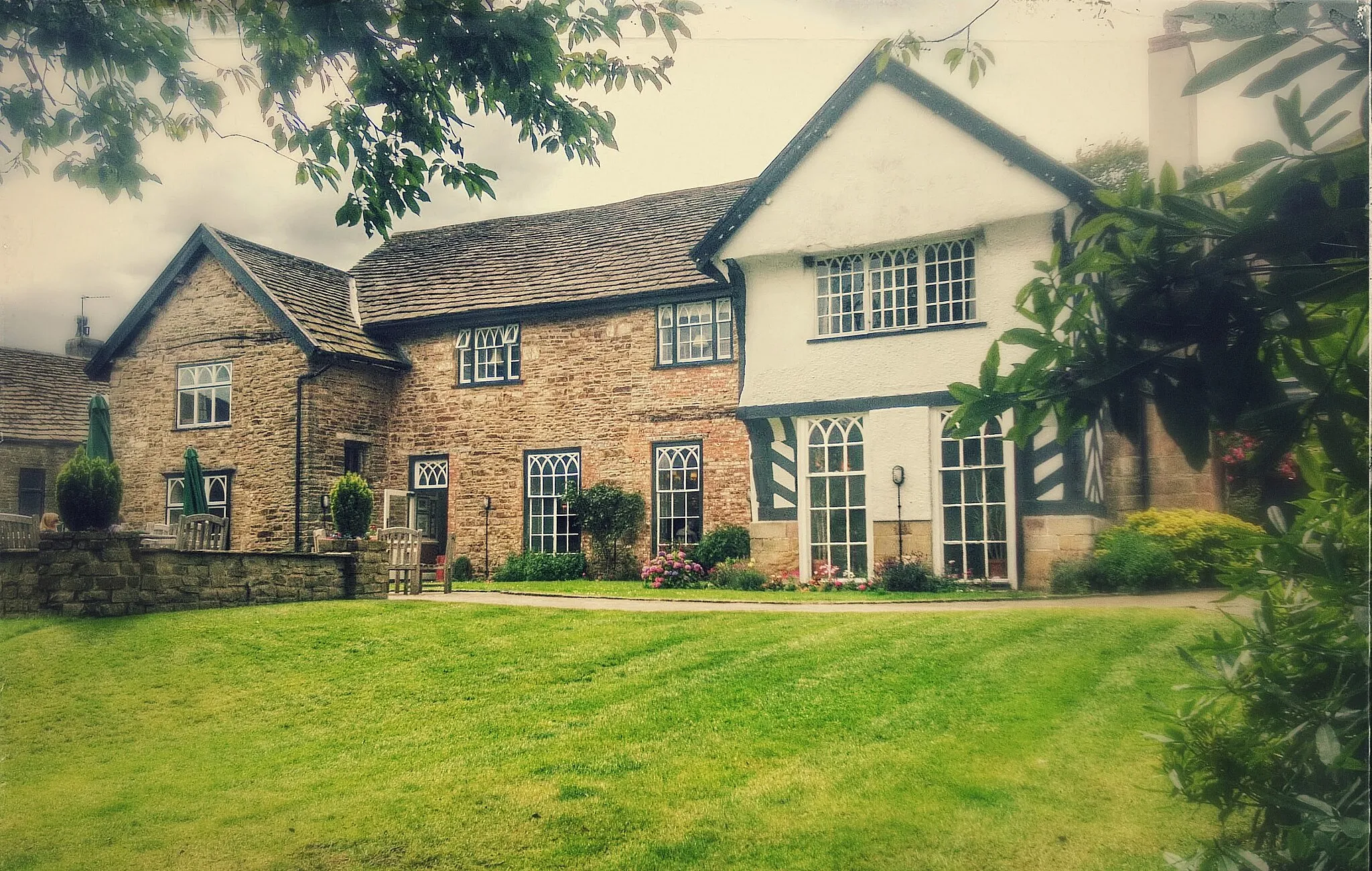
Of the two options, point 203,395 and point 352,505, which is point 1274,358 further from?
point 203,395

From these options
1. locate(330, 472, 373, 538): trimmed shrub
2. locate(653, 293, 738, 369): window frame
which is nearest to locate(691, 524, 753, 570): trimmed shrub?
locate(653, 293, 738, 369): window frame

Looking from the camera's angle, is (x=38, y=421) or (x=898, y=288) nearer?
(x=898, y=288)

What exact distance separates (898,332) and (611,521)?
141 cm

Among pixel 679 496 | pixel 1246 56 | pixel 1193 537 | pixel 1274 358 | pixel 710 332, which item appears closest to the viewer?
pixel 1246 56

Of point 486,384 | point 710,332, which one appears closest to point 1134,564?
point 710,332

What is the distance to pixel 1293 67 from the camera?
89.7 inches

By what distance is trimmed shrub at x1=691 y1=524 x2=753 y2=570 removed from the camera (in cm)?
363

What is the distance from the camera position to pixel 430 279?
14.0ft

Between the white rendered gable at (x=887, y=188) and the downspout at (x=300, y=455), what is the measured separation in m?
2.01

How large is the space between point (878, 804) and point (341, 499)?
8.45ft

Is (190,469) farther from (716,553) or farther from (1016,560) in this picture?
(1016,560)

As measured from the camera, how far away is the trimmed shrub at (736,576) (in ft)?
11.7

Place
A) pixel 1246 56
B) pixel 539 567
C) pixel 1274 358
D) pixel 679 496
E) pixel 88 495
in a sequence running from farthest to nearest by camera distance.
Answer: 1. pixel 88 495
2. pixel 539 567
3. pixel 679 496
4. pixel 1274 358
5. pixel 1246 56

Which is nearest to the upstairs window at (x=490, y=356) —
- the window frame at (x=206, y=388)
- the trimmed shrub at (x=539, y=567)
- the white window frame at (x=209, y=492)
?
the trimmed shrub at (x=539, y=567)
